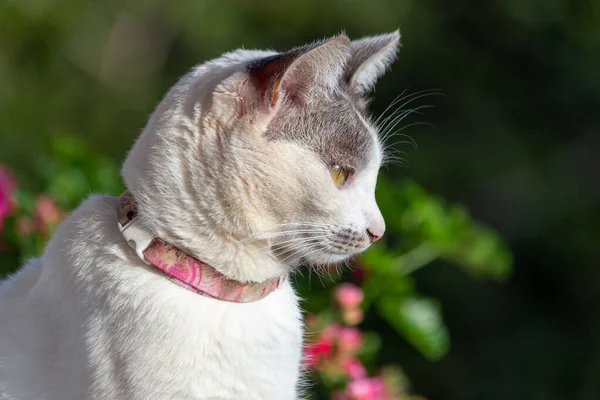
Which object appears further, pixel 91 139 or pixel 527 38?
pixel 91 139

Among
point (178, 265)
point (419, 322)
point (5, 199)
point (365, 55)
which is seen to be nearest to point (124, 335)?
point (178, 265)

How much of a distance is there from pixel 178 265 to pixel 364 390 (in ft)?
1.95

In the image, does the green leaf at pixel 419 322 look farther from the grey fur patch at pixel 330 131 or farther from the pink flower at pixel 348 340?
the grey fur patch at pixel 330 131

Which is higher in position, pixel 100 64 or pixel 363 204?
pixel 363 204

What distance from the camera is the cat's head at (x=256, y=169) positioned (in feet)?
3.65

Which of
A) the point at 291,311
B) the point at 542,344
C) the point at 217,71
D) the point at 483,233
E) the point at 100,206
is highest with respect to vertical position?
the point at 217,71

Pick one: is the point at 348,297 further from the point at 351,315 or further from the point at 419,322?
the point at 419,322

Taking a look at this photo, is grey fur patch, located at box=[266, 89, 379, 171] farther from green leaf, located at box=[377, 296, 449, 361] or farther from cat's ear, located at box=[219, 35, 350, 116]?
green leaf, located at box=[377, 296, 449, 361]

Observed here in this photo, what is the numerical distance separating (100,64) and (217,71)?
341cm

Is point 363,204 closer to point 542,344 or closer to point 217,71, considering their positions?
point 217,71

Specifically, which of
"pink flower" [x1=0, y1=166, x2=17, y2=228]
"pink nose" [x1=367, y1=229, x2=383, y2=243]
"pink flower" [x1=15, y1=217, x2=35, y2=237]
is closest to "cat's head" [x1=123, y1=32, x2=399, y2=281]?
"pink nose" [x1=367, y1=229, x2=383, y2=243]

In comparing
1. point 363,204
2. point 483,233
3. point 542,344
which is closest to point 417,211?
point 483,233

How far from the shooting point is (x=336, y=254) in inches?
47.1

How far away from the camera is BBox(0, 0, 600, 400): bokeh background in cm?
315
